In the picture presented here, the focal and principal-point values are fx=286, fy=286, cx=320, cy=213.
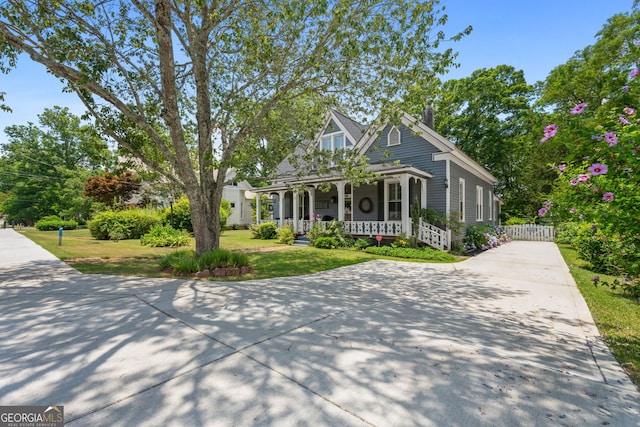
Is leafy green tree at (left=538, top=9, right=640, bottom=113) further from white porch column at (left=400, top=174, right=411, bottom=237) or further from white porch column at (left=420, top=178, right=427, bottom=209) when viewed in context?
white porch column at (left=400, top=174, right=411, bottom=237)

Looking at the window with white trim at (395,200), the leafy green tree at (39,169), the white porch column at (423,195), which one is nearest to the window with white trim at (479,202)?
the window with white trim at (395,200)

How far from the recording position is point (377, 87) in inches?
328

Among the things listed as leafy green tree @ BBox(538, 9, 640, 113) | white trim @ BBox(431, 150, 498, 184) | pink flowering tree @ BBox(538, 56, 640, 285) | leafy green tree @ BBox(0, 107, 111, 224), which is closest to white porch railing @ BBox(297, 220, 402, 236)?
white trim @ BBox(431, 150, 498, 184)

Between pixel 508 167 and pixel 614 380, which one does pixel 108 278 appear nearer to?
pixel 614 380

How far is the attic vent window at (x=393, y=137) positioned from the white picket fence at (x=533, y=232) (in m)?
11.9

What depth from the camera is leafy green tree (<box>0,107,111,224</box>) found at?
32500 millimetres

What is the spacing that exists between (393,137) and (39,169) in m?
41.7

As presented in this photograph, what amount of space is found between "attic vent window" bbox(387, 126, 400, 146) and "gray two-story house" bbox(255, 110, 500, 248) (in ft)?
0.08

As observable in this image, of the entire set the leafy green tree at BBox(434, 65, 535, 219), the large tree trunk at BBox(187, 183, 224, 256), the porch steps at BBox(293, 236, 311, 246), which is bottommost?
the porch steps at BBox(293, 236, 311, 246)

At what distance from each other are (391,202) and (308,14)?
983cm

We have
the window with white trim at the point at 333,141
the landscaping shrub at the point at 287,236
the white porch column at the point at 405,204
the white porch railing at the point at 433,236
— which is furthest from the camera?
the window with white trim at the point at 333,141

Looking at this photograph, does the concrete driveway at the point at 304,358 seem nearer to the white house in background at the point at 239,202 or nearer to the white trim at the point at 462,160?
the white trim at the point at 462,160
